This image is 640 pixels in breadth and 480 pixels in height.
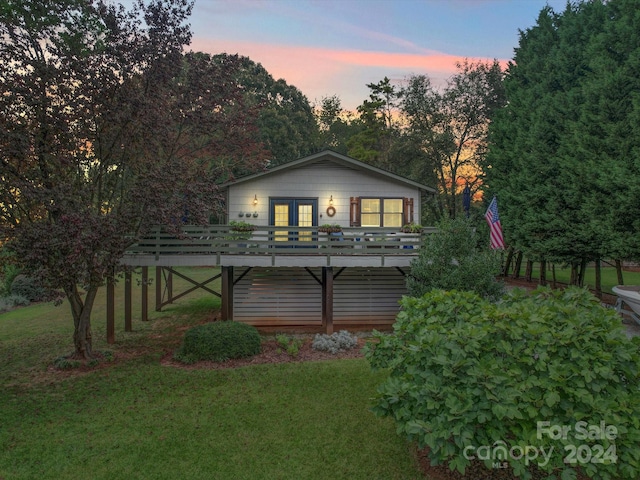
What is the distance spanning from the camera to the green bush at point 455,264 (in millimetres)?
11953

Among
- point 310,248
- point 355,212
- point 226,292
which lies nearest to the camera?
point 226,292

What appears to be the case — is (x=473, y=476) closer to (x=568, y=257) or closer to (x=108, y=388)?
(x=108, y=388)

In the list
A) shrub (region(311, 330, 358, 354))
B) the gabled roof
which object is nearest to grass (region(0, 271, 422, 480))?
shrub (region(311, 330, 358, 354))

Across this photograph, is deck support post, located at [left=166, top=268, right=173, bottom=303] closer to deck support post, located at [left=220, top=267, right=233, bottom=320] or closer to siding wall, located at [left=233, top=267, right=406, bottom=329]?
siding wall, located at [left=233, top=267, right=406, bottom=329]

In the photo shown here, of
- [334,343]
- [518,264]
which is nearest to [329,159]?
[334,343]

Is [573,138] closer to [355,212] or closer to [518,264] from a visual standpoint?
[355,212]

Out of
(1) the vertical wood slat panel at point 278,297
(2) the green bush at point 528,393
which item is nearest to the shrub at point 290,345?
(1) the vertical wood slat panel at point 278,297

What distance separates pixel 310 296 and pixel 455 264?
5.61 meters

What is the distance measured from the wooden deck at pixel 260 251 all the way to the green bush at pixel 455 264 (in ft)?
4.24

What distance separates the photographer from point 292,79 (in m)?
46.7

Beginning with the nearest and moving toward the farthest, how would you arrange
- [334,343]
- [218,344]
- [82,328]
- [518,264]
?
[218,344], [82,328], [334,343], [518,264]

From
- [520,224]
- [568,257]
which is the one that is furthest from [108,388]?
[520,224]

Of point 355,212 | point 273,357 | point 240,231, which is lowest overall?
point 273,357

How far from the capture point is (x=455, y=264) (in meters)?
12.5
